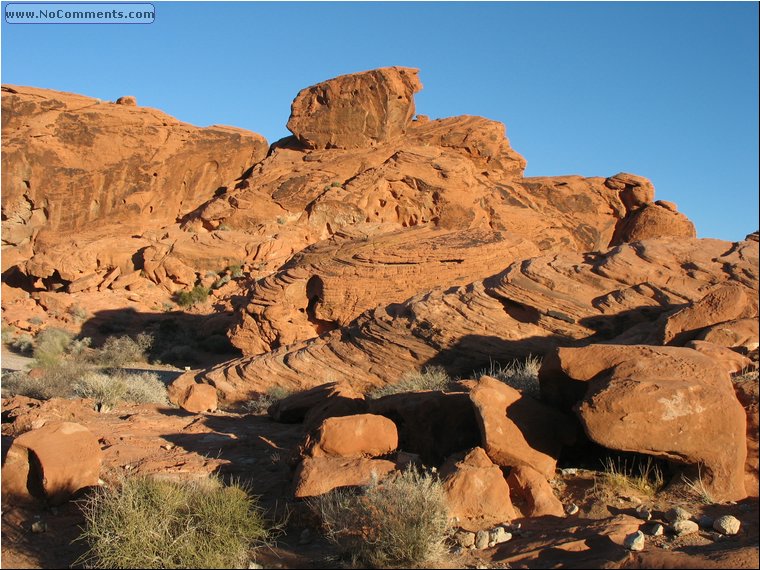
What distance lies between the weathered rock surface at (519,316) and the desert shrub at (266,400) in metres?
0.27

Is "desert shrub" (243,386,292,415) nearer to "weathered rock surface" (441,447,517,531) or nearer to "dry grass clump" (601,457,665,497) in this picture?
"weathered rock surface" (441,447,517,531)

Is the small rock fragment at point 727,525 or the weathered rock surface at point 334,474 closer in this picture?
the small rock fragment at point 727,525

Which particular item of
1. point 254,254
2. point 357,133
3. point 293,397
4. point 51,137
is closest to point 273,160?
point 357,133

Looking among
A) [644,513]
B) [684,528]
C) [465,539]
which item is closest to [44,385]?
[465,539]

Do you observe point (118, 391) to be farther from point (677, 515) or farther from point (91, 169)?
point (91, 169)

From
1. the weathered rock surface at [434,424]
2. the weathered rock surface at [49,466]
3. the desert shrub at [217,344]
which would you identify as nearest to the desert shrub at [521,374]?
the weathered rock surface at [434,424]

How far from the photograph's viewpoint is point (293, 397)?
29.8 ft

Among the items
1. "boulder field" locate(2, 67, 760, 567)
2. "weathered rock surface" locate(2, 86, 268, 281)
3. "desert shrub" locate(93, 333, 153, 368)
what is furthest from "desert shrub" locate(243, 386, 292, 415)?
"weathered rock surface" locate(2, 86, 268, 281)

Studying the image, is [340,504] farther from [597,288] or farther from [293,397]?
[597,288]

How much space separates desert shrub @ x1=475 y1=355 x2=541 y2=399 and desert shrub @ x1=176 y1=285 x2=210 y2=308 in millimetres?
16457

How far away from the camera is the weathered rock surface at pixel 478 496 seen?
189 inches

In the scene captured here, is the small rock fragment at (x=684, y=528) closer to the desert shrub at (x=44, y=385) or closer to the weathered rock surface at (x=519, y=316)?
the weathered rock surface at (x=519, y=316)

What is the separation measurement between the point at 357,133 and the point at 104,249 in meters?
12.5

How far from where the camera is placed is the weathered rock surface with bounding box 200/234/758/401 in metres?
8.69
